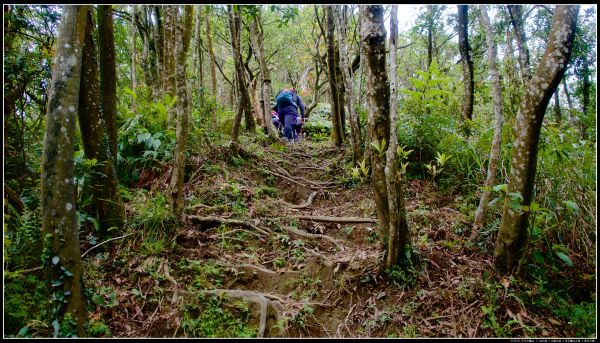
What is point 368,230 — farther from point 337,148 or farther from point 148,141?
point 337,148

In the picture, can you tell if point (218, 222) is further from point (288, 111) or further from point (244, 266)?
point (288, 111)

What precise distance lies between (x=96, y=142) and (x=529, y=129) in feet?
17.0

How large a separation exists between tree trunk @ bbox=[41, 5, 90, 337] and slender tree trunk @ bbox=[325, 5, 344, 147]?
306 inches

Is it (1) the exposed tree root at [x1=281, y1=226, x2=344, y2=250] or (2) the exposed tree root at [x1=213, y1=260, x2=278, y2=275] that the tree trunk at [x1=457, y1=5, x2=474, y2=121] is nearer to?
(1) the exposed tree root at [x1=281, y1=226, x2=344, y2=250]

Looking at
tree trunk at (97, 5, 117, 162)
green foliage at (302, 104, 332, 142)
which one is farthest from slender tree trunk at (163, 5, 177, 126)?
green foliage at (302, 104, 332, 142)

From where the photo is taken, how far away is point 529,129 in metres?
3.84

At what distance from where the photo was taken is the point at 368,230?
5.63 m

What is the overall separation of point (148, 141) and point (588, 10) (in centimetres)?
1261

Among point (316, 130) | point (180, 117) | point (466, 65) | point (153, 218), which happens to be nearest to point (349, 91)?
point (466, 65)

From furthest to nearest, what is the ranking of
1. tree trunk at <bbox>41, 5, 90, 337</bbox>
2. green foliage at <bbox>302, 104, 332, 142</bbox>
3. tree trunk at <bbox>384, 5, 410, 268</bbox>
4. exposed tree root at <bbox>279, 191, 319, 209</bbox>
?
green foliage at <bbox>302, 104, 332, 142</bbox> → exposed tree root at <bbox>279, 191, 319, 209</bbox> → tree trunk at <bbox>384, 5, 410, 268</bbox> → tree trunk at <bbox>41, 5, 90, 337</bbox>

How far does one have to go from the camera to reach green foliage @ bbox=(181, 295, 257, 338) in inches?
145

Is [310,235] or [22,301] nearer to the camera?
[22,301]

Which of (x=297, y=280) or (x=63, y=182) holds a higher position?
(x=63, y=182)

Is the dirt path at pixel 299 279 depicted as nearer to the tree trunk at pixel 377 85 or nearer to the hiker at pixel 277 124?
the tree trunk at pixel 377 85
